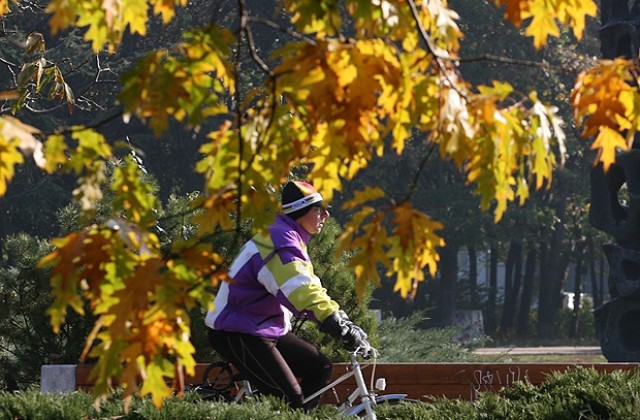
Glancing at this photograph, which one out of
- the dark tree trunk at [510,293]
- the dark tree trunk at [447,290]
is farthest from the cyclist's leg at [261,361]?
the dark tree trunk at [510,293]

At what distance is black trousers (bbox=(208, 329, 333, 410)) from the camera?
7793 millimetres

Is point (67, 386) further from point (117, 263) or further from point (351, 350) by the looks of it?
point (117, 263)

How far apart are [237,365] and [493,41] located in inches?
1338

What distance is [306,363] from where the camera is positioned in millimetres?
8062

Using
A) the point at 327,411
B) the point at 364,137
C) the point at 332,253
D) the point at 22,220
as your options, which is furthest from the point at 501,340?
the point at 364,137

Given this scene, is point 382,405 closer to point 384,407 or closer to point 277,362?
point 384,407

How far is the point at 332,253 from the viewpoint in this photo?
1327cm

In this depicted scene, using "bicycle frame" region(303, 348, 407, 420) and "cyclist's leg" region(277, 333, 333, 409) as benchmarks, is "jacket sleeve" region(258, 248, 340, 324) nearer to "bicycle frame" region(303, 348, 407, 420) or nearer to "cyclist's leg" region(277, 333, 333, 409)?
"bicycle frame" region(303, 348, 407, 420)

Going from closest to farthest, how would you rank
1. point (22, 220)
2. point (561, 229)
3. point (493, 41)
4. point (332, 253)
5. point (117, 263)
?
point (117, 263)
point (332, 253)
point (22, 220)
point (493, 41)
point (561, 229)

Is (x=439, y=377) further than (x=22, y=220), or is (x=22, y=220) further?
(x=22, y=220)

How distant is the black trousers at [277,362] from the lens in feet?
25.6

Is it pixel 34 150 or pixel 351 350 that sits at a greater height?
pixel 34 150

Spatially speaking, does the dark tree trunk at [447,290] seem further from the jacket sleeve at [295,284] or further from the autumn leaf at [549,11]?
the autumn leaf at [549,11]

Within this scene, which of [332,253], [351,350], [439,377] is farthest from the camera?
[332,253]
